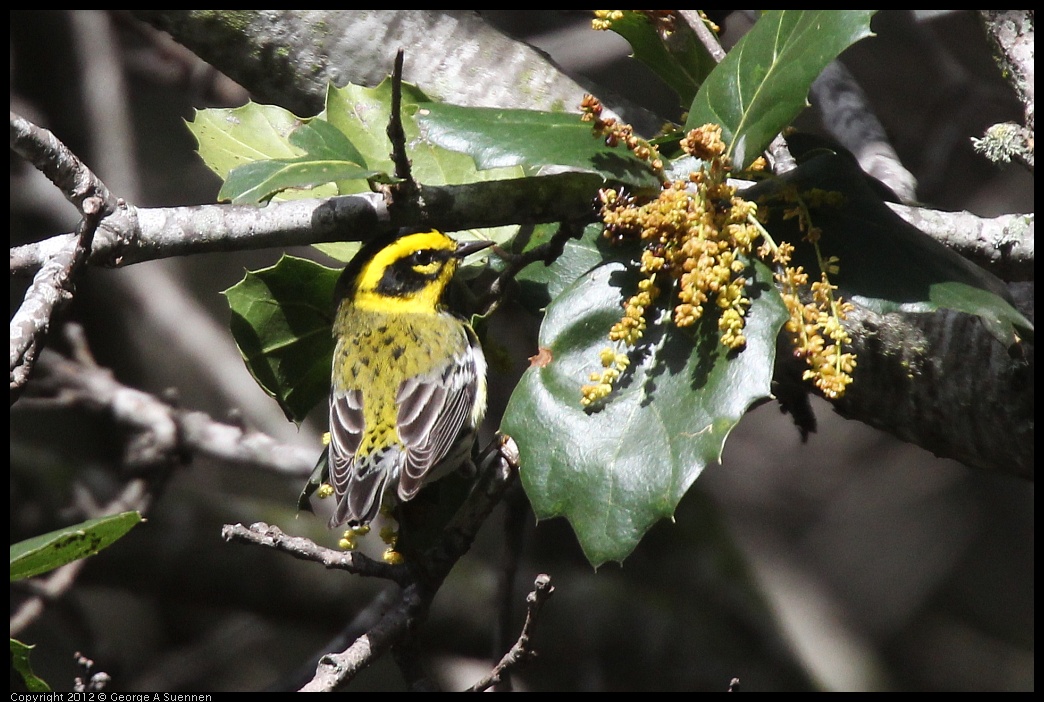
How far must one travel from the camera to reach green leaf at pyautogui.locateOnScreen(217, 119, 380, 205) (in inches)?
64.2

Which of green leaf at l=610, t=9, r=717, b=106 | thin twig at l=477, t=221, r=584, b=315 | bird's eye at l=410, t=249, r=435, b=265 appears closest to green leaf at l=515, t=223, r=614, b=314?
thin twig at l=477, t=221, r=584, b=315

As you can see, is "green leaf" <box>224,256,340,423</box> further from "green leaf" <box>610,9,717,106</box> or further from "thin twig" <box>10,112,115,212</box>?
"green leaf" <box>610,9,717,106</box>

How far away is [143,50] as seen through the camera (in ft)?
16.2

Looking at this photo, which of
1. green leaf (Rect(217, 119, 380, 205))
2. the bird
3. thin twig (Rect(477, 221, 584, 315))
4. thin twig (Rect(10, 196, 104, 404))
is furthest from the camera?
the bird

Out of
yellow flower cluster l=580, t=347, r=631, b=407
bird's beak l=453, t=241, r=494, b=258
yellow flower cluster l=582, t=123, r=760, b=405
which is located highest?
yellow flower cluster l=582, t=123, r=760, b=405

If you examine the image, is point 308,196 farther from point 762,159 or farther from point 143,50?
point 143,50

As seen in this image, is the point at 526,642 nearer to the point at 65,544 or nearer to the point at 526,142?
the point at 65,544

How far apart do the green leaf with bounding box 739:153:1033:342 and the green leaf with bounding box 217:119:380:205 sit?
78cm

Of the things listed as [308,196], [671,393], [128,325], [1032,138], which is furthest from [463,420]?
[128,325]

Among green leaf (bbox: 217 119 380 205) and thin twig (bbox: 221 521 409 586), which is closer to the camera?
green leaf (bbox: 217 119 380 205)

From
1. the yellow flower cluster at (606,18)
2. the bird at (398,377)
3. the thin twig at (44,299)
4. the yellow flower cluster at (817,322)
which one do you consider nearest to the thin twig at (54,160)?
the thin twig at (44,299)

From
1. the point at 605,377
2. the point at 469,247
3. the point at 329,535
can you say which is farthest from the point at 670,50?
the point at 329,535

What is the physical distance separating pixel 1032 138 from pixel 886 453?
20.1ft

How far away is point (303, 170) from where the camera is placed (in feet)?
5.60
